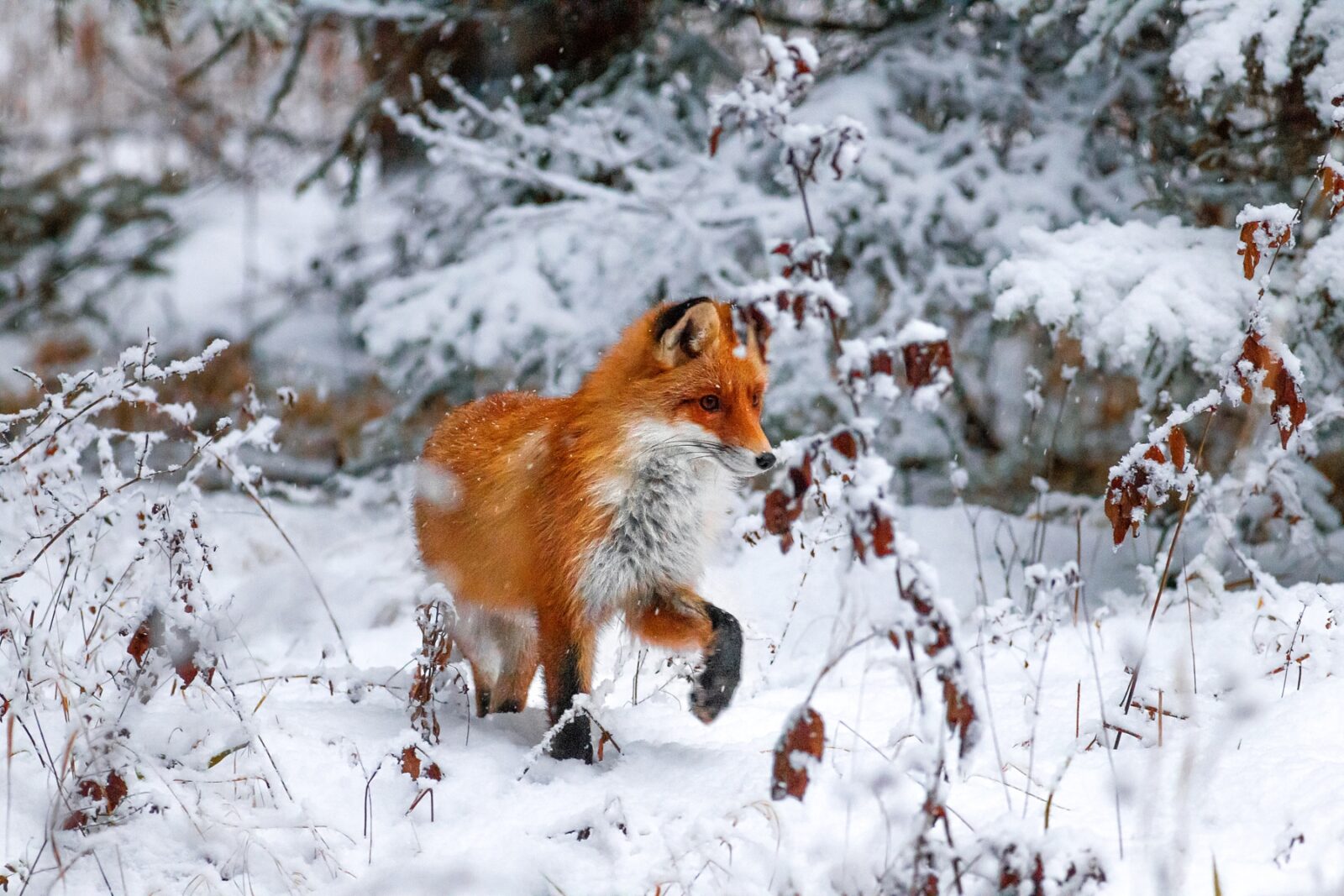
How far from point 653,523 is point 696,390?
0.48 m

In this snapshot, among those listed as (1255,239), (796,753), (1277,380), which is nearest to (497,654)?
(796,753)

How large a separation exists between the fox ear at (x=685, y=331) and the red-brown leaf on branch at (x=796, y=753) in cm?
152

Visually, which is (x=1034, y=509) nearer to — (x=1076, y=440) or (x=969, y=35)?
(x=1076, y=440)

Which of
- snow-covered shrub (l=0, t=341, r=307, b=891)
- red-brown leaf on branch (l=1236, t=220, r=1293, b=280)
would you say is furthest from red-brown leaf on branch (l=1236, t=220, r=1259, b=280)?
snow-covered shrub (l=0, t=341, r=307, b=891)

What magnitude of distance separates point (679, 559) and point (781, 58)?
69.1 inches

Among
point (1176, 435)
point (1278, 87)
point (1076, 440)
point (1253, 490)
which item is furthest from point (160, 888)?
point (1076, 440)

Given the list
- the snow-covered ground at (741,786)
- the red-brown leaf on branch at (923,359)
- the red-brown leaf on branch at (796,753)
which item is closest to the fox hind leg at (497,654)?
the snow-covered ground at (741,786)

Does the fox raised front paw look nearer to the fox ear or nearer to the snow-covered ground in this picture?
the snow-covered ground

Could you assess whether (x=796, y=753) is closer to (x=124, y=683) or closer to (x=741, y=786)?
(x=741, y=786)

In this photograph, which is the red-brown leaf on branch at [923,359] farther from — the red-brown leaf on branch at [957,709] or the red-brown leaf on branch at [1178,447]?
the red-brown leaf on branch at [1178,447]

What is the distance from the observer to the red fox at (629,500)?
11.5 ft

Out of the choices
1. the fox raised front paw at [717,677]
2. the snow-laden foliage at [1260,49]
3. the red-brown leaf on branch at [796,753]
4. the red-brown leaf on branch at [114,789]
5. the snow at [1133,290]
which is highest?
the snow-laden foliage at [1260,49]

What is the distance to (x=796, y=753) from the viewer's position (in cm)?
229

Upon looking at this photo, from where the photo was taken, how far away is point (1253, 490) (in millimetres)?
5047
